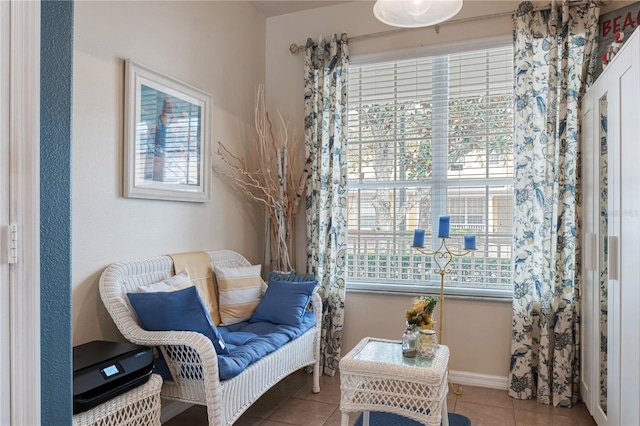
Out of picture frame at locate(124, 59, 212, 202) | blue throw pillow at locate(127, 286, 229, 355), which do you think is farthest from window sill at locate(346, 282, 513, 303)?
blue throw pillow at locate(127, 286, 229, 355)

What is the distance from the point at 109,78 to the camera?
2.41 m

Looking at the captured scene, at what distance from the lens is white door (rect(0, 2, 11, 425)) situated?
3.72ft

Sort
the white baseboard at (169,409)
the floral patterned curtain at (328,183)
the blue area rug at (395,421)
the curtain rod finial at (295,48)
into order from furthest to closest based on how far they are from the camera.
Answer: the curtain rod finial at (295,48)
the floral patterned curtain at (328,183)
the white baseboard at (169,409)
the blue area rug at (395,421)

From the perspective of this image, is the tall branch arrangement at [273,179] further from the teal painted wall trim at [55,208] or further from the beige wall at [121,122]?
the teal painted wall trim at [55,208]

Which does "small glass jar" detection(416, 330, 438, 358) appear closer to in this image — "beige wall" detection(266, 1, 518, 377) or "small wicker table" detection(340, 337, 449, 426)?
"small wicker table" detection(340, 337, 449, 426)

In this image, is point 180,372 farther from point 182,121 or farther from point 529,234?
point 529,234

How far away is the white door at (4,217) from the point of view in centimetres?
113

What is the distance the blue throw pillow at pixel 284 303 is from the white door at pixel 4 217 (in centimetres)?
188

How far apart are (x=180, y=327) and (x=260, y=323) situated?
80cm

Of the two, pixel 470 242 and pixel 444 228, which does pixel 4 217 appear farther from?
pixel 470 242

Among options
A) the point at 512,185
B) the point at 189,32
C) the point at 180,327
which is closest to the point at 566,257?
the point at 512,185

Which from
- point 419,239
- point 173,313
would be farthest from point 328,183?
point 173,313

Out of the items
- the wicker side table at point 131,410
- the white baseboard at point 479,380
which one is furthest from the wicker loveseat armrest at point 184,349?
the white baseboard at point 479,380

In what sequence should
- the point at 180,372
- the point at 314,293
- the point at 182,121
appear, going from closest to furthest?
the point at 180,372 < the point at 182,121 < the point at 314,293
